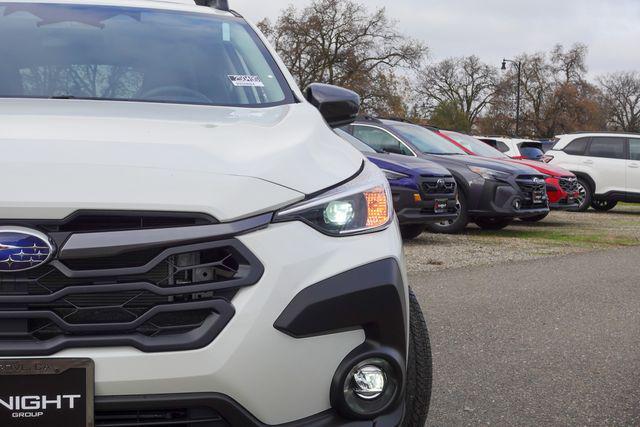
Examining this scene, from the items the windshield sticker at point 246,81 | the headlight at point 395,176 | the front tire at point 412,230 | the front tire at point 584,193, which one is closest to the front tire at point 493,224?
the front tire at point 412,230

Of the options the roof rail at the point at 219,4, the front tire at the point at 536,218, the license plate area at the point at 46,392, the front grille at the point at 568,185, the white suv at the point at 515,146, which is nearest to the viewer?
the license plate area at the point at 46,392

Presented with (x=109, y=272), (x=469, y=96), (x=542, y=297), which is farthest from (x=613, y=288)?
(x=469, y=96)

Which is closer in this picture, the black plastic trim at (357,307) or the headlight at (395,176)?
the black plastic trim at (357,307)

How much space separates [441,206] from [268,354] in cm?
748

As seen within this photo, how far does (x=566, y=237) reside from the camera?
35.4 feet

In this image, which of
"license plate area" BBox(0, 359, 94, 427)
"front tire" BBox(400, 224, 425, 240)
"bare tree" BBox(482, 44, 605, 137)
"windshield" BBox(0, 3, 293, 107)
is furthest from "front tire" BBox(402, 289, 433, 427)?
"bare tree" BBox(482, 44, 605, 137)

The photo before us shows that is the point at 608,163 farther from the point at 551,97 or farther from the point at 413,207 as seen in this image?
the point at 551,97

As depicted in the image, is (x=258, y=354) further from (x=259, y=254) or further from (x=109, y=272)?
(x=109, y=272)

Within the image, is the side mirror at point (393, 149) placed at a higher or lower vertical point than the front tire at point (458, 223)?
higher

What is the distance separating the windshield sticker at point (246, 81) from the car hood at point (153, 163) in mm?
686

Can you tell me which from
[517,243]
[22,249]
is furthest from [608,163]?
[22,249]

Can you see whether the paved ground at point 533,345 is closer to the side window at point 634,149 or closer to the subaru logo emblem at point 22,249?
the subaru logo emblem at point 22,249

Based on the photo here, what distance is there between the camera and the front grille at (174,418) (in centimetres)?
187

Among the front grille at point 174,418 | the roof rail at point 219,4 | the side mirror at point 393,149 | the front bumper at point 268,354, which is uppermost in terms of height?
the roof rail at point 219,4
